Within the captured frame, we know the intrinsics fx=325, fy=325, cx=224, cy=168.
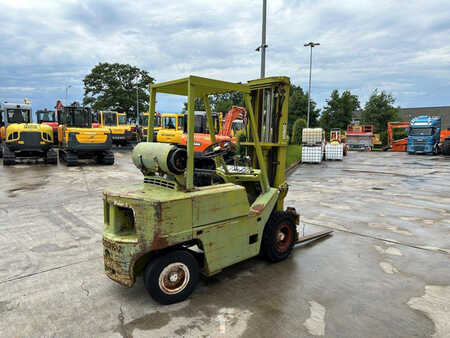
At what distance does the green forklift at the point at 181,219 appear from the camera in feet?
10.8

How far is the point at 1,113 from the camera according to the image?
65.1 ft

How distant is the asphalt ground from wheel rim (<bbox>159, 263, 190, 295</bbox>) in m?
0.19

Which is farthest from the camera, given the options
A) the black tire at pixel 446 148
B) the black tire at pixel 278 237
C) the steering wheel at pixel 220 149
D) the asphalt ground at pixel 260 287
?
the black tire at pixel 446 148

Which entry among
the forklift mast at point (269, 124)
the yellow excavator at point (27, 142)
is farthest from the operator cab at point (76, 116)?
the forklift mast at point (269, 124)

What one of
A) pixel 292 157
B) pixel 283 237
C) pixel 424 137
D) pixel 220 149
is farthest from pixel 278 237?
pixel 424 137

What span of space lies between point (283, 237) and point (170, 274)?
1944 millimetres

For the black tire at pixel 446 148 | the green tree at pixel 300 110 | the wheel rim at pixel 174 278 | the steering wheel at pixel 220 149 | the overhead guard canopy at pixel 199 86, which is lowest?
the wheel rim at pixel 174 278

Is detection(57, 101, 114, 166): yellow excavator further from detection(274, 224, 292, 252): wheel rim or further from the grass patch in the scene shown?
detection(274, 224, 292, 252): wheel rim

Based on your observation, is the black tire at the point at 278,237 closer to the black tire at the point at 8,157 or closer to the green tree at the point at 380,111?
the black tire at the point at 8,157

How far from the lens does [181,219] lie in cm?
338

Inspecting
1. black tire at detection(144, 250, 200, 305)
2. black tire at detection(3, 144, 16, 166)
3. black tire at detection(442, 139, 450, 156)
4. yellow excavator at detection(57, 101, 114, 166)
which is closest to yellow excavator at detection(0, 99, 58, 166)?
black tire at detection(3, 144, 16, 166)

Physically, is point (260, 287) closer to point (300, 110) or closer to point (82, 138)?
point (82, 138)

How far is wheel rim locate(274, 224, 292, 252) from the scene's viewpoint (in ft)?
15.2

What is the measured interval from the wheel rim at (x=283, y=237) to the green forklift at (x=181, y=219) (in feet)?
0.22
